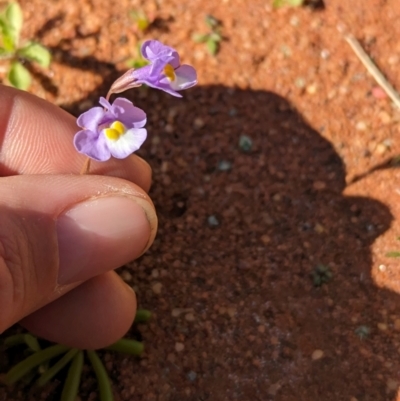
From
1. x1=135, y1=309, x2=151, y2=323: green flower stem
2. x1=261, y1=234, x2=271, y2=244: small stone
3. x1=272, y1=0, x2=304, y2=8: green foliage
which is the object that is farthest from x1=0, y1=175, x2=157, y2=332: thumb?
x1=272, y1=0, x2=304, y2=8: green foliage

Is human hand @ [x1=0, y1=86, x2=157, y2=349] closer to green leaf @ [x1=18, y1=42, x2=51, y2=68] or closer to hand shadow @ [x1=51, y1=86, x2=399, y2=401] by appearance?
hand shadow @ [x1=51, y1=86, x2=399, y2=401]

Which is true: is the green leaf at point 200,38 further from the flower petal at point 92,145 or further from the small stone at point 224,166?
the flower petal at point 92,145

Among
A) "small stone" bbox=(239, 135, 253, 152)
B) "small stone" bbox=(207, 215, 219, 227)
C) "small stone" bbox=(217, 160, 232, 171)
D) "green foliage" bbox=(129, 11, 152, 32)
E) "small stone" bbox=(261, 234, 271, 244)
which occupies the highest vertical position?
"green foliage" bbox=(129, 11, 152, 32)

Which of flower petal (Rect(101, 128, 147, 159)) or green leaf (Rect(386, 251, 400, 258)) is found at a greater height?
flower petal (Rect(101, 128, 147, 159))

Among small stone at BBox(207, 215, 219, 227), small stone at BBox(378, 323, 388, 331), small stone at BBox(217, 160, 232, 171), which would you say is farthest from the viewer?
small stone at BBox(217, 160, 232, 171)

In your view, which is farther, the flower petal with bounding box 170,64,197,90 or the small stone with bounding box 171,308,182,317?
the small stone with bounding box 171,308,182,317

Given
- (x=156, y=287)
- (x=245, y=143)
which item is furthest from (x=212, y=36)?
(x=156, y=287)

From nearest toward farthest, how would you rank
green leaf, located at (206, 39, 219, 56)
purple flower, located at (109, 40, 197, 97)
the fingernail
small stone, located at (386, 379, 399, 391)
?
purple flower, located at (109, 40, 197, 97)
the fingernail
small stone, located at (386, 379, 399, 391)
green leaf, located at (206, 39, 219, 56)

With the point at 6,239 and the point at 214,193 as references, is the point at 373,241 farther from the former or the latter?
the point at 6,239
